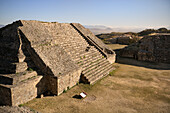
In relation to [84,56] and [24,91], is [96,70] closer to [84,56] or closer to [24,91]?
[84,56]

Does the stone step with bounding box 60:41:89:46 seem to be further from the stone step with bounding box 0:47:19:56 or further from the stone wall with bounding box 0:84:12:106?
the stone wall with bounding box 0:84:12:106

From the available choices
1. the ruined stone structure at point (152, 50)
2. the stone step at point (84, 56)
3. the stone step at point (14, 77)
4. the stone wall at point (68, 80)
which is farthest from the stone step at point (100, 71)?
the ruined stone structure at point (152, 50)

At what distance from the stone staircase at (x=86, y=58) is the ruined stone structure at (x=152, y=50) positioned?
697 cm

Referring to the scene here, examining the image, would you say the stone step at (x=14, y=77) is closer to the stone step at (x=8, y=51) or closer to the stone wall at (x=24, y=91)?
the stone wall at (x=24, y=91)

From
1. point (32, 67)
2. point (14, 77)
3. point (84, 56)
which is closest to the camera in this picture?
point (14, 77)

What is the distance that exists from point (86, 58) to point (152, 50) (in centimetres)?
1190

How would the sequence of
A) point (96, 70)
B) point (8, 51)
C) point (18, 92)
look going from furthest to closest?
point (96, 70)
point (8, 51)
point (18, 92)

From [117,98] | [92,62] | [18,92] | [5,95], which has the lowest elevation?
[117,98]

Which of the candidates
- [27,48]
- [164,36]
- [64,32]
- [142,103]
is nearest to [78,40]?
[64,32]

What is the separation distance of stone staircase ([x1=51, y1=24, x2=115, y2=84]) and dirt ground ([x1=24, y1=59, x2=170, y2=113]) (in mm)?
826

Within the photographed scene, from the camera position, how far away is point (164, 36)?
21781 mm

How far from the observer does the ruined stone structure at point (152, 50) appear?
20.1 metres

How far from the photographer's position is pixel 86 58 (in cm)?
1474

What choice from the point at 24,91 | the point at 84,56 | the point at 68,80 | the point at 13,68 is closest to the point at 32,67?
the point at 13,68
